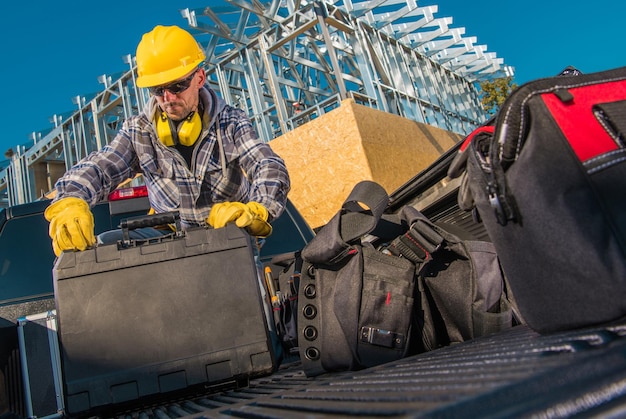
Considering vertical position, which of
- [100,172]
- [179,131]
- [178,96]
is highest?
[178,96]

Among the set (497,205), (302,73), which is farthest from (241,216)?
(302,73)

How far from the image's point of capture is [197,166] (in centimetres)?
285

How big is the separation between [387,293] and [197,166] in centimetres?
144

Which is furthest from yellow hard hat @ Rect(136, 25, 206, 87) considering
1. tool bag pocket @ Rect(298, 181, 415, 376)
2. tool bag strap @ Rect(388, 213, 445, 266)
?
tool bag strap @ Rect(388, 213, 445, 266)

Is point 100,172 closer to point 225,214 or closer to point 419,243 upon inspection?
point 225,214

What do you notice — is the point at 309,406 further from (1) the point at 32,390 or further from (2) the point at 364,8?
(2) the point at 364,8

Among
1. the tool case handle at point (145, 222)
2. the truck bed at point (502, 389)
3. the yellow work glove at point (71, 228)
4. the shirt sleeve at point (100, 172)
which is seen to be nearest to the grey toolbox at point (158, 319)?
the tool case handle at point (145, 222)

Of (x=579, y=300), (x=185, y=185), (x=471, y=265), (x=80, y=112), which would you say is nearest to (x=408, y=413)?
(x=579, y=300)

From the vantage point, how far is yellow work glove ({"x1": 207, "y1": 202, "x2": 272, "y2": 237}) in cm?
231

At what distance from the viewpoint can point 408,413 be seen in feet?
2.03

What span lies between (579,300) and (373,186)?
104 centimetres


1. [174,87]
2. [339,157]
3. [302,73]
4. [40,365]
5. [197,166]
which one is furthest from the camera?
[302,73]

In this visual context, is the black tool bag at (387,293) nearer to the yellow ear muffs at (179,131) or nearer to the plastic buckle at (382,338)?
the plastic buckle at (382,338)

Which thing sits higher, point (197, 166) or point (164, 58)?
point (164, 58)
